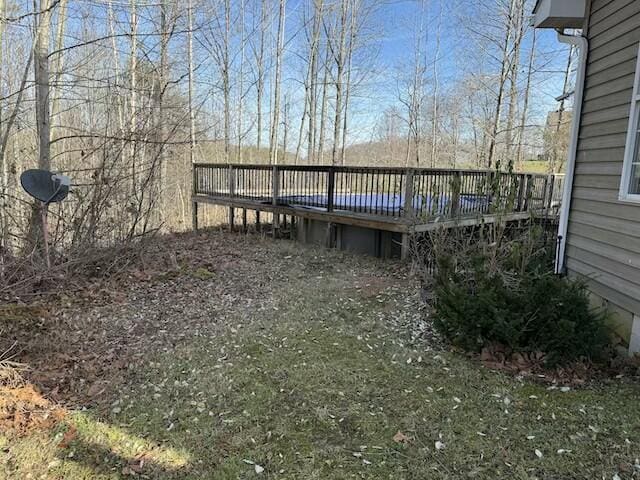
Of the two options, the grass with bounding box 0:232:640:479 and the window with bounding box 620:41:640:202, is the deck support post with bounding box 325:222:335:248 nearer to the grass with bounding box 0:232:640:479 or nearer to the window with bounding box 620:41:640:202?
the grass with bounding box 0:232:640:479

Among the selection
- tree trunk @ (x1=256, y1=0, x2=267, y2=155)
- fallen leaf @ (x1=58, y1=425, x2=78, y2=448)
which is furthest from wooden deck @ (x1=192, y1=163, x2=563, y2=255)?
tree trunk @ (x1=256, y1=0, x2=267, y2=155)

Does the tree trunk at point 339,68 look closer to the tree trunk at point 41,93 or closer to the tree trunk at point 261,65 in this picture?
the tree trunk at point 261,65

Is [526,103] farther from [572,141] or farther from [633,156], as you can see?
[633,156]

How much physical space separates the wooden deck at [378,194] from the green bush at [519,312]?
635 mm

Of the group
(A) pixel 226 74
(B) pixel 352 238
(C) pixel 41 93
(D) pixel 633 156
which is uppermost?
(A) pixel 226 74

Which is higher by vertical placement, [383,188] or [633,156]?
[633,156]

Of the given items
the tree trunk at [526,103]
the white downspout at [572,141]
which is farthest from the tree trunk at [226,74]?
the white downspout at [572,141]

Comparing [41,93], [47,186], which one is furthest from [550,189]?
[41,93]

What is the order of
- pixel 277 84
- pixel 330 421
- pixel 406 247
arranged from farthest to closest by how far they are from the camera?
pixel 277 84, pixel 406 247, pixel 330 421

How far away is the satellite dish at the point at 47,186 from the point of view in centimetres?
506

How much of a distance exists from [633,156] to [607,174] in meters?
0.36

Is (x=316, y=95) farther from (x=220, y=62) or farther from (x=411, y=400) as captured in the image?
(x=411, y=400)

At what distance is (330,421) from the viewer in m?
2.82

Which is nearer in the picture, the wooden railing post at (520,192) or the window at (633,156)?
the window at (633,156)
